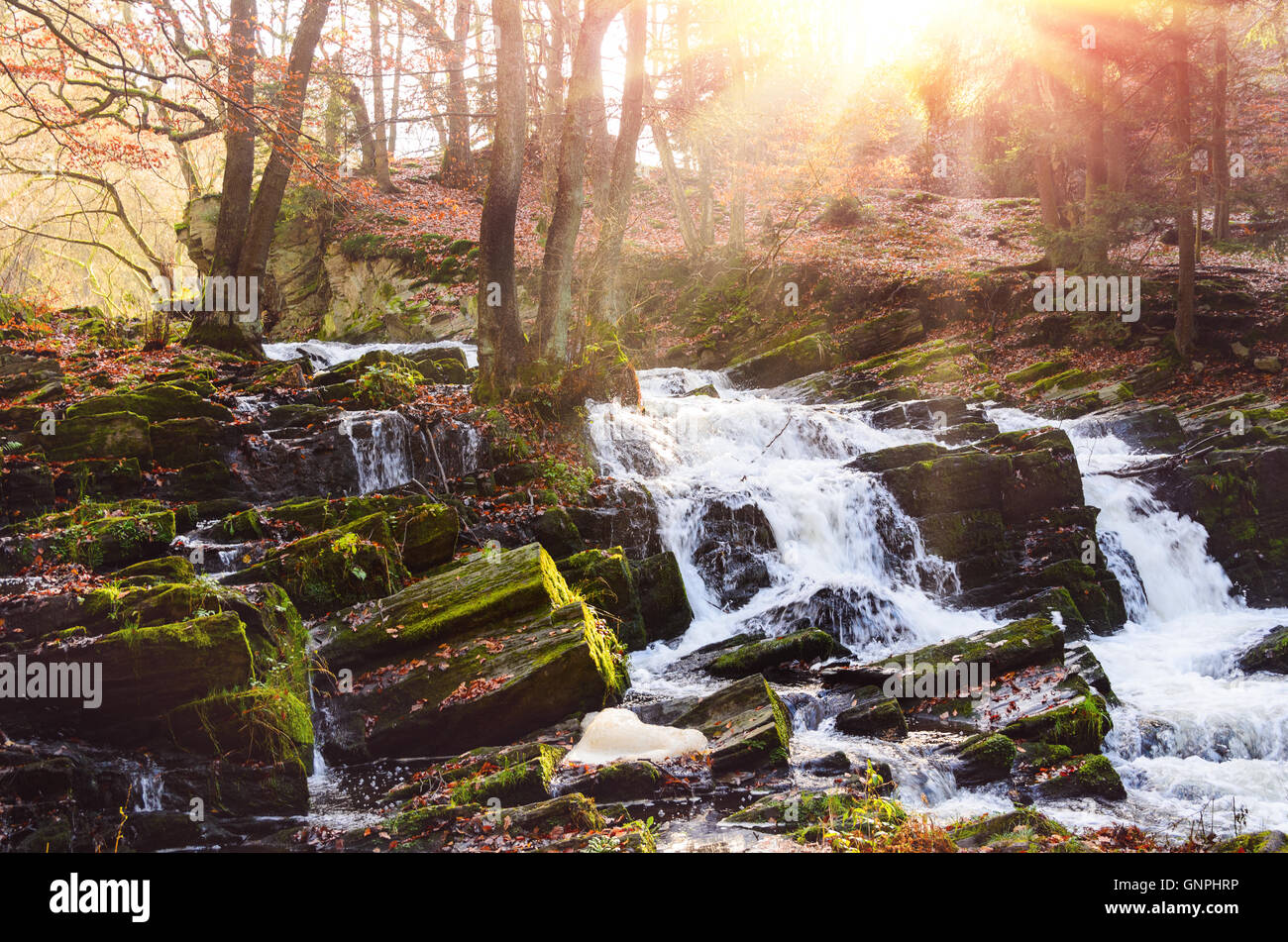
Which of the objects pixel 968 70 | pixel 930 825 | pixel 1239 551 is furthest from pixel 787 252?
pixel 930 825

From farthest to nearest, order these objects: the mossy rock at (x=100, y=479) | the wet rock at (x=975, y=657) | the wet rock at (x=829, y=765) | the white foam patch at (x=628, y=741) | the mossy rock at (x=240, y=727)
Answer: the mossy rock at (x=100, y=479), the wet rock at (x=975, y=657), the white foam patch at (x=628, y=741), the wet rock at (x=829, y=765), the mossy rock at (x=240, y=727)

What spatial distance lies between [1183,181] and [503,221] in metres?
14.3

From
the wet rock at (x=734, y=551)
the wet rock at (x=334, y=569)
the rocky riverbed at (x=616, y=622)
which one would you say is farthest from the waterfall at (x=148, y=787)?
the wet rock at (x=734, y=551)

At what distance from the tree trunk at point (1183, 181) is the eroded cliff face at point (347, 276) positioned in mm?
16918

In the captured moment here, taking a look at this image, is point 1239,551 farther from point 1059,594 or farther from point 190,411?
point 190,411

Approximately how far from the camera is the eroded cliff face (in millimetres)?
21234

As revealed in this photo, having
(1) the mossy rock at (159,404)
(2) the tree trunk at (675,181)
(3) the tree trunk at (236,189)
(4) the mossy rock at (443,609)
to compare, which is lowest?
(4) the mossy rock at (443,609)

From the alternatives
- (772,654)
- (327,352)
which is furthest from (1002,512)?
(327,352)

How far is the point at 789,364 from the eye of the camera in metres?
20.3

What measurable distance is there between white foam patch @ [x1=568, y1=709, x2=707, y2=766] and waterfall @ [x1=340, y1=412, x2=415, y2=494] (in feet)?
20.0

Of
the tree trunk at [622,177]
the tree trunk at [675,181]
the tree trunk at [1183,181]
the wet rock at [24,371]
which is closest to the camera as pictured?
the wet rock at [24,371]

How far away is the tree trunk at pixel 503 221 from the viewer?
37.2ft

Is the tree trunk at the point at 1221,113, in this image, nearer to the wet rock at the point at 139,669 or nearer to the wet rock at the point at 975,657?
the wet rock at the point at 975,657

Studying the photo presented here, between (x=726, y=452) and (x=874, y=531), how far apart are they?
3570 millimetres
